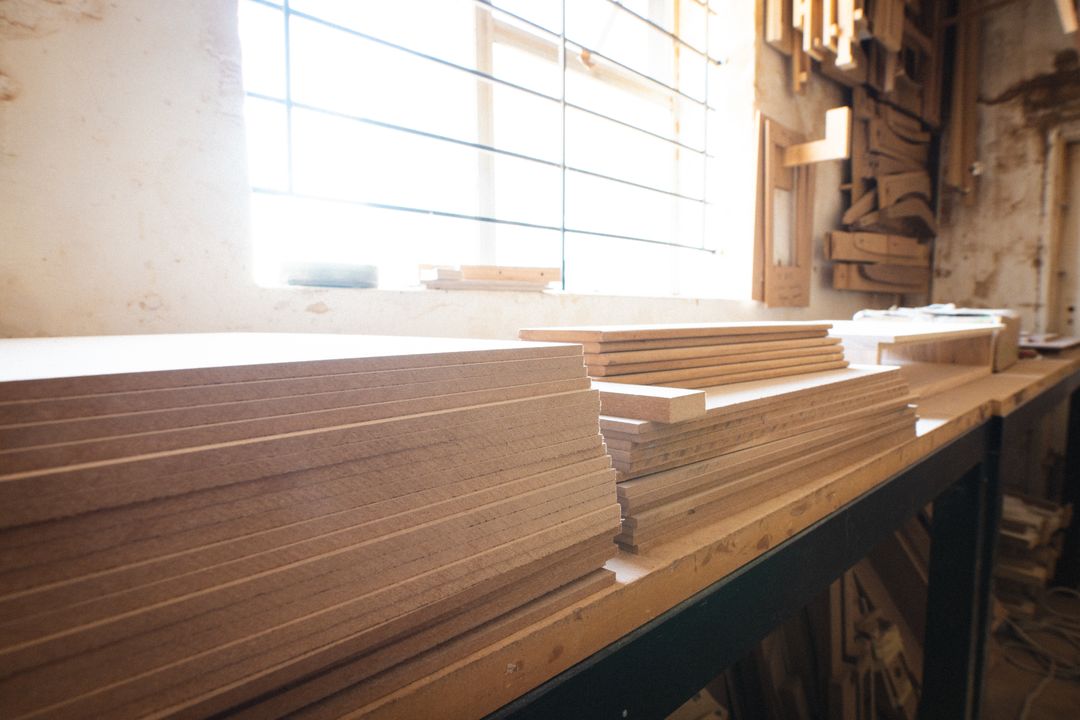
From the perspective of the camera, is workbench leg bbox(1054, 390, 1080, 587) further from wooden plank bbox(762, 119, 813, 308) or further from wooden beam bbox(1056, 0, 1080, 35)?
wooden beam bbox(1056, 0, 1080, 35)

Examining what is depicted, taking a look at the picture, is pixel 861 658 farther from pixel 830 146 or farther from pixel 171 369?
pixel 171 369

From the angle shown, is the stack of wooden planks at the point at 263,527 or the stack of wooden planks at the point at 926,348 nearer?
the stack of wooden planks at the point at 263,527

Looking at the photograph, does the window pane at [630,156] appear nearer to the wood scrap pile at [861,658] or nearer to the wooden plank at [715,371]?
the wooden plank at [715,371]

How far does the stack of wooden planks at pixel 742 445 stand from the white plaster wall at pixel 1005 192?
5.02 meters

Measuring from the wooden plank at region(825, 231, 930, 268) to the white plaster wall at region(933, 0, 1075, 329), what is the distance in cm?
35

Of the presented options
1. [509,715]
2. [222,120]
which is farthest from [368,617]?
[222,120]

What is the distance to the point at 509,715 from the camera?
1.71 feet

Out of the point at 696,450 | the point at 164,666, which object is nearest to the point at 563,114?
the point at 696,450

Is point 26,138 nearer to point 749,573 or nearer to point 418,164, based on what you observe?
point 418,164

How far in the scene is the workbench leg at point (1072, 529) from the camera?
3934 mm

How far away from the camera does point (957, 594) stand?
1.87 metres

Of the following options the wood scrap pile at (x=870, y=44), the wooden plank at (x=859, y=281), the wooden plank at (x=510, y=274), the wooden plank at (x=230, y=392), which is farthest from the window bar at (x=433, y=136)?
the wooden plank at (x=859, y=281)

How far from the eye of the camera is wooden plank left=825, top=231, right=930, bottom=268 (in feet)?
13.6

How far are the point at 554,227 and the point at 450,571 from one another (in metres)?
2.29
